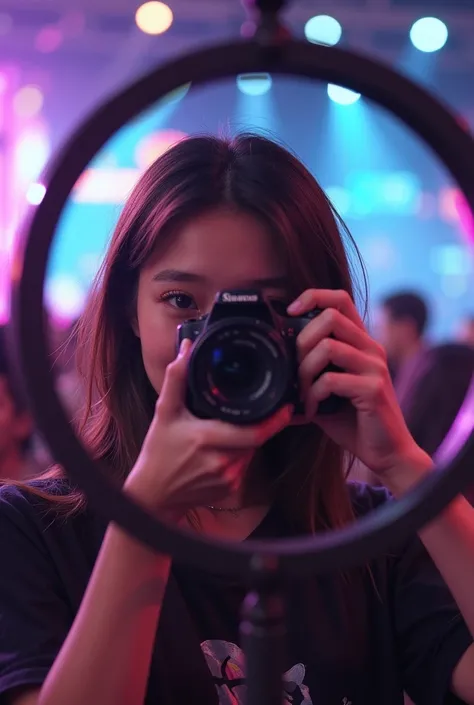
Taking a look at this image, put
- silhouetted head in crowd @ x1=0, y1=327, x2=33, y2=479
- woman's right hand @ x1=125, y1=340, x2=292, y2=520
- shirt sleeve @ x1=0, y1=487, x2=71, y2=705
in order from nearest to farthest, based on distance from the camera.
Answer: woman's right hand @ x1=125, y1=340, x2=292, y2=520 → shirt sleeve @ x1=0, y1=487, x2=71, y2=705 → silhouetted head in crowd @ x1=0, y1=327, x2=33, y2=479

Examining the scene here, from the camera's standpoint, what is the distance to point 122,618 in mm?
551

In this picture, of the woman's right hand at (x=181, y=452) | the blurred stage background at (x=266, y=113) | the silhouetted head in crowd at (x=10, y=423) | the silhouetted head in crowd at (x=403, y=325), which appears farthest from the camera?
the blurred stage background at (x=266, y=113)

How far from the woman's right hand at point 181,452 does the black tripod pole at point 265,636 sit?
10cm

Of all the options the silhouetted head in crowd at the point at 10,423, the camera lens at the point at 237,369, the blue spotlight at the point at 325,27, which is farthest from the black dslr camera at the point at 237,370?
the blue spotlight at the point at 325,27

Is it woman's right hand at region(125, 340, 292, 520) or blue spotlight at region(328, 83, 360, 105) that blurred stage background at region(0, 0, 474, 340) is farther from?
woman's right hand at region(125, 340, 292, 520)

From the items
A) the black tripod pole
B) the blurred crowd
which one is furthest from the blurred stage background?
the black tripod pole

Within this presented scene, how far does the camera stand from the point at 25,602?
638mm

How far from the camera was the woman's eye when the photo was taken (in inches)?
25.5

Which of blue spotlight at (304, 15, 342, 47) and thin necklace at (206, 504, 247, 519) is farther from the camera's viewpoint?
blue spotlight at (304, 15, 342, 47)

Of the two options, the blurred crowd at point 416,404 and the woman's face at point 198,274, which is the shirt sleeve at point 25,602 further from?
the blurred crowd at point 416,404

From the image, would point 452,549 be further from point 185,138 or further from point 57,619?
point 185,138

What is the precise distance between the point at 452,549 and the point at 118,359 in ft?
1.05

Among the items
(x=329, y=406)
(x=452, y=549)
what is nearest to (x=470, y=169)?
(x=329, y=406)

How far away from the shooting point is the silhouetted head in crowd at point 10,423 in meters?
1.53
